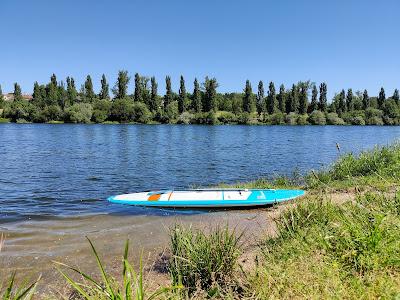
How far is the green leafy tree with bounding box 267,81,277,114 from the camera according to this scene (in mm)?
116894

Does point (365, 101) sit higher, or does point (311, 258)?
point (365, 101)

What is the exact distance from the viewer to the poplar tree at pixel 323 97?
120 meters

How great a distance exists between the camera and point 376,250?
4688 millimetres

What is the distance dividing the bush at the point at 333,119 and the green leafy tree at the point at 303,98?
794cm

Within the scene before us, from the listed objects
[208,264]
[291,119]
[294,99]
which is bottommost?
[208,264]

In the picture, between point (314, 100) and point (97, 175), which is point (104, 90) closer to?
point (314, 100)

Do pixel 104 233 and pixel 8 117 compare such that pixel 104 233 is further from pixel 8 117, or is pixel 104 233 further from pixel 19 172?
pixel 8 117

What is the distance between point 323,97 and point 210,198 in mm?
116454

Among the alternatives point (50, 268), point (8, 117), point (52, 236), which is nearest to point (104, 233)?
point (52, 236)

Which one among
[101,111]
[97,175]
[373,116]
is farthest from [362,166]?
[373,116]

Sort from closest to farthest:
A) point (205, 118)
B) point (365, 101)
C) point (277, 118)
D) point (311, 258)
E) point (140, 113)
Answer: point (311, 258), point (140, 113), point (205, 118), point (277, 118), point (365, 101)

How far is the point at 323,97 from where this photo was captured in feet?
396

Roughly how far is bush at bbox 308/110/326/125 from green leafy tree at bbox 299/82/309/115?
20.6 ft

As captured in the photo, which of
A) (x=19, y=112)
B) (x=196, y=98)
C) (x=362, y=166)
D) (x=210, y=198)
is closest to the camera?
(x=210, y=198)
